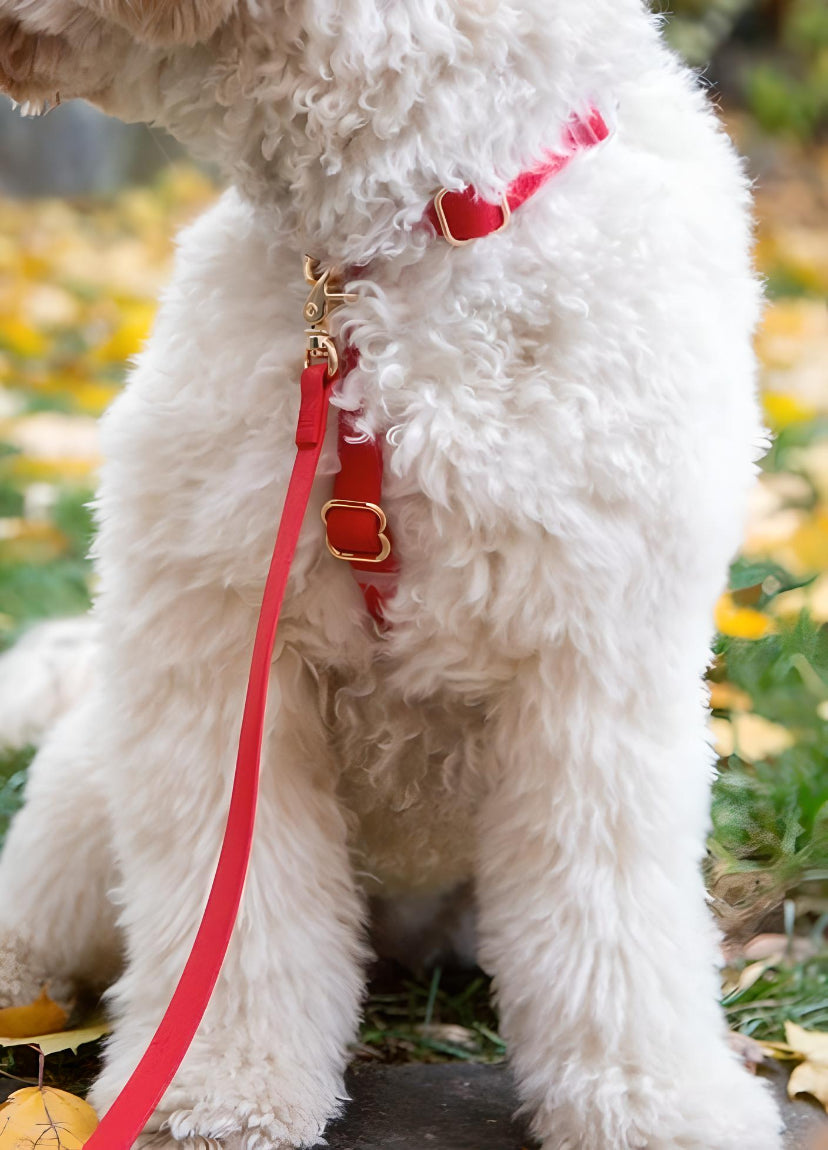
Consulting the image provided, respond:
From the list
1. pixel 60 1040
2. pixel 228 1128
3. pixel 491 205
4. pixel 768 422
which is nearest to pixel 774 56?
pixel 768 422

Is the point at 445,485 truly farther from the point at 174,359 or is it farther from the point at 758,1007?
the point at 758,1007

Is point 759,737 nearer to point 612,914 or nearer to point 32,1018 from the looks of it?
point 612,914

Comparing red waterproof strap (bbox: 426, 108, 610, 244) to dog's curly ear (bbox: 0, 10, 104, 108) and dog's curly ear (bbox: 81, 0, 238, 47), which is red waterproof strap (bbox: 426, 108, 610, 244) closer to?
dog's curly ear (bbox: 81, 0, 238, 47)

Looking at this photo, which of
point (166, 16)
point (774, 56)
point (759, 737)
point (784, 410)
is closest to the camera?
point (166, 16)

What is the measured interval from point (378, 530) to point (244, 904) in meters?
0.51

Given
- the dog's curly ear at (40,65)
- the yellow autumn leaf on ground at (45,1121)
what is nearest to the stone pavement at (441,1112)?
the yellow autumn leaf on ground at (45,1121)

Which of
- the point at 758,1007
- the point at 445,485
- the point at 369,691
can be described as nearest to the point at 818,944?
the point at 758,1007

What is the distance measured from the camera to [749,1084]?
62.6 inches

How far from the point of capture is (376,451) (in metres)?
1.47

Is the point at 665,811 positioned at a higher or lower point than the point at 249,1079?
higher

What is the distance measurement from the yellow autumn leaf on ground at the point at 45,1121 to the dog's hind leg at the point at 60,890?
1.14 feet

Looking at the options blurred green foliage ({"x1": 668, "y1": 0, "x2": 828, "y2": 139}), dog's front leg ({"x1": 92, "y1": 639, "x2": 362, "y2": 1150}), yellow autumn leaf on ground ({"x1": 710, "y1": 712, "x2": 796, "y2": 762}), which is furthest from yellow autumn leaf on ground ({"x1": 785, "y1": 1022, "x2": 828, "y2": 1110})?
blurred green foliage ({"x1": 668, "y1": 0, "x2": 828, "y2": 139})

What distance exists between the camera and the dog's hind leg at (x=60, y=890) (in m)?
1.94

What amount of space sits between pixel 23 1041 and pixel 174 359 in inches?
38.2
